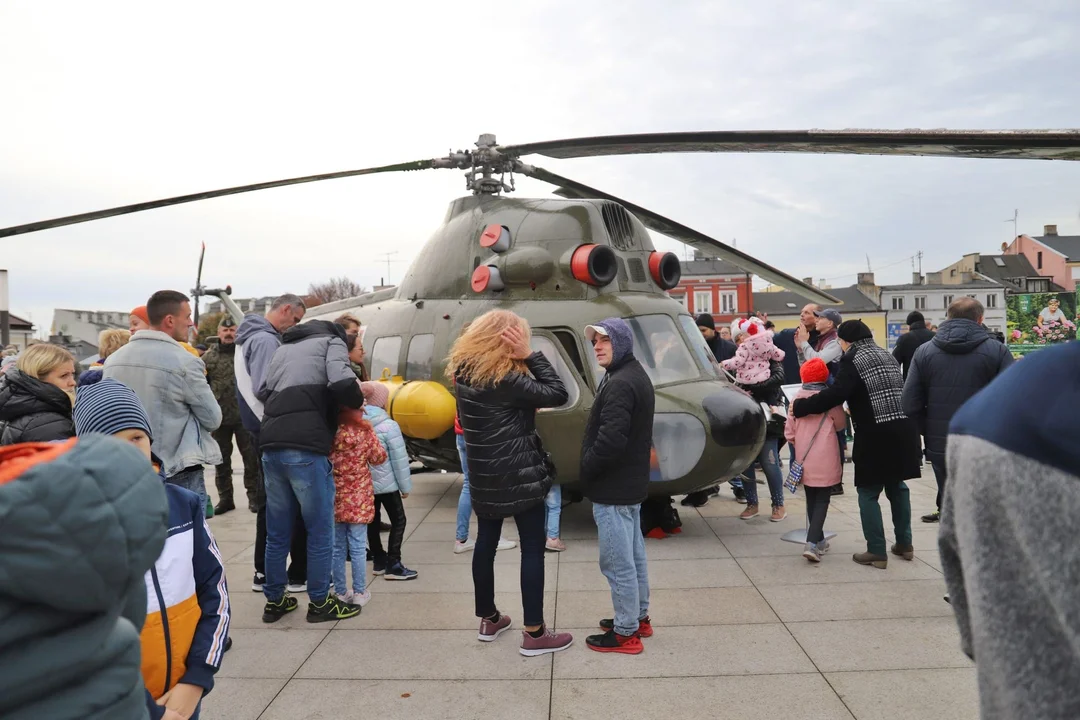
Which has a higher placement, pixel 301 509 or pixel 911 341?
pixel 911 341

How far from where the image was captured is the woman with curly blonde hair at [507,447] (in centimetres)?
423

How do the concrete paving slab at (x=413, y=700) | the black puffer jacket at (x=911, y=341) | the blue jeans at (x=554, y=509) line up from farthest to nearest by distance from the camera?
1. the black puffer jacket at (x=911, y=341)
2. the blue jeans at (x=554, y=509)
3. the concrete paving slab at (x=413, y=700)

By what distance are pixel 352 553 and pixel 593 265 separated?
10.8 feet

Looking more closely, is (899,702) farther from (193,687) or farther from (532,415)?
(193,687)

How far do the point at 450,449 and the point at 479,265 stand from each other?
191 cm

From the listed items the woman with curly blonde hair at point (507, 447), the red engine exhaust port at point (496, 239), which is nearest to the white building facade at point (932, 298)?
the red engine exhaust port at point (496, 239)

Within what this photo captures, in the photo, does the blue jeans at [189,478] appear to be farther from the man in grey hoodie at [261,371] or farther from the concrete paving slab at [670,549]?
the concrete paving slab at [670,549]

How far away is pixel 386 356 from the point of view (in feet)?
27.0

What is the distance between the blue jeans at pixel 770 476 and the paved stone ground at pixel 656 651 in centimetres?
111

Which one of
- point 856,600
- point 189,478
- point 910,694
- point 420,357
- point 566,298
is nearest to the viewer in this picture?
→ point 910,694

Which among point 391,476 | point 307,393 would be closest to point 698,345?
point 391,476

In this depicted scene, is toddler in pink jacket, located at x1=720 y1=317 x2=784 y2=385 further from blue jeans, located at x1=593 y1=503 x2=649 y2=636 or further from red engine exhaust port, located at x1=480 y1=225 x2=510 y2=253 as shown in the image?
blue jeans, located at x1=593 y1=503 x2=649 y2=636

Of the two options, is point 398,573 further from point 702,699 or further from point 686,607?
point 702,699

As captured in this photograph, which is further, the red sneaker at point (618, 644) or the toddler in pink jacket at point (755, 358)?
the toddler in pink jacket at point (755, 358)
